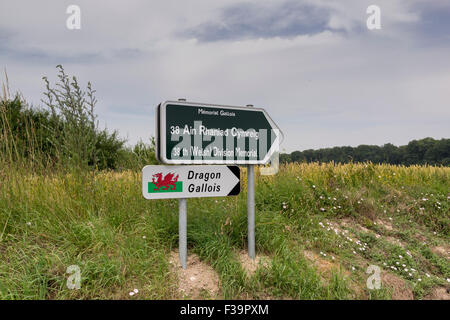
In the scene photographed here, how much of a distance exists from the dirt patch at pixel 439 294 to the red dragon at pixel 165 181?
3363 mm

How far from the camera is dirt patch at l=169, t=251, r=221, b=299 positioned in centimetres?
321

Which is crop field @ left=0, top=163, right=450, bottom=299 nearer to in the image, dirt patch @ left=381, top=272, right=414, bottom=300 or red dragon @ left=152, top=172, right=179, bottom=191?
dirt patch @ left=381, top=272, right=414, bottom=300

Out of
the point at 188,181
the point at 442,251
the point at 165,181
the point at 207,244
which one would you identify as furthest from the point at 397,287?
the point at 165,181

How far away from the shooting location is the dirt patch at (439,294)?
3.95 metres

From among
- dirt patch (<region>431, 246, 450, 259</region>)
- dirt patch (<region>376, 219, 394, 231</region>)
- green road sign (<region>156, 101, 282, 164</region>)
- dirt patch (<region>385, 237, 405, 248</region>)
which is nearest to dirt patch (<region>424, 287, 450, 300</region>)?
dirt patch (<region>385, 237, 405, 248</region>)

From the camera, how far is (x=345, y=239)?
477cm

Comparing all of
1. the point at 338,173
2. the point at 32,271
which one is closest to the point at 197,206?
the point at 32,271

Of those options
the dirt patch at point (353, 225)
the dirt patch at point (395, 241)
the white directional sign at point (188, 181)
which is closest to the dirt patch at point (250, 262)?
the white directional sign at point (188, 181)

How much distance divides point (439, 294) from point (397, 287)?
0.66 m

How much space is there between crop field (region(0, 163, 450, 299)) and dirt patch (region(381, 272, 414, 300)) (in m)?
0.02

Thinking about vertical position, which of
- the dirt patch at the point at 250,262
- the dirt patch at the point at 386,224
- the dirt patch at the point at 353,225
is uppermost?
the dirt patch at the point at 250,262

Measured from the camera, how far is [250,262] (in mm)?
3713

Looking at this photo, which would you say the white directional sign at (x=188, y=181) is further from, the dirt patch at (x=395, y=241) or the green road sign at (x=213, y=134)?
the dirt patch at (x=395, y=241)

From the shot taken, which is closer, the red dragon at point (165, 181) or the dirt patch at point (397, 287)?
the red dragon at point (165, 181)
